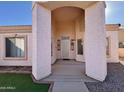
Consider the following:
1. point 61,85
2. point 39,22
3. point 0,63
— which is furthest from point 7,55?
point 61,85

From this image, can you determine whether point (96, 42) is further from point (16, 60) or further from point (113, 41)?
point (16, 60)

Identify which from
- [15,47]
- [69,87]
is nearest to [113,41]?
[15,47]

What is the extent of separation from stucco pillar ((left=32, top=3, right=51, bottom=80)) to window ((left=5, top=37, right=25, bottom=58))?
189 inches

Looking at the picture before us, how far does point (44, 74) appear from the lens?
8109 mm

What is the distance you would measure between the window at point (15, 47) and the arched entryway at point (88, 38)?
4.85 meters

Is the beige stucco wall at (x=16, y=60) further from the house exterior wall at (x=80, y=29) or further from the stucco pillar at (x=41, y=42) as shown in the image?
the house exterior wall at (x=80, y=29)

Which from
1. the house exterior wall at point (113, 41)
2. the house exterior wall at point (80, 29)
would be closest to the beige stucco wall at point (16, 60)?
the house exterior wall at point (80, 29)

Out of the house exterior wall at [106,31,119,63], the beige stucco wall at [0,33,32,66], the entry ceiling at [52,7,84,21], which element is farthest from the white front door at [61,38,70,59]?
the beige stucco wall at [0,33,32,66]

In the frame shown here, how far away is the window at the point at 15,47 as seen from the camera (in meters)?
12.6

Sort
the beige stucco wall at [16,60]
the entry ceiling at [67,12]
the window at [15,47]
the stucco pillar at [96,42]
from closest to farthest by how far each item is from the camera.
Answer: the stucco pillar at [96,42]
the entry ceiling at [67,12]
the beige stucco wall at [16,60]
the window at [15,47]

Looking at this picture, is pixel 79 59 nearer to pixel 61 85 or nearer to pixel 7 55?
pixel 7 55

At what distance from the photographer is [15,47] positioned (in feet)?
42.0

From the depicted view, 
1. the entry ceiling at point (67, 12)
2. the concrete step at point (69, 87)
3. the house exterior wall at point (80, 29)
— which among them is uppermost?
the entry ceiling at point (67, 12)

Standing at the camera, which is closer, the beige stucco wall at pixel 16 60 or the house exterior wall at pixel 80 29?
the beige stucco wall at pixel 16 60
